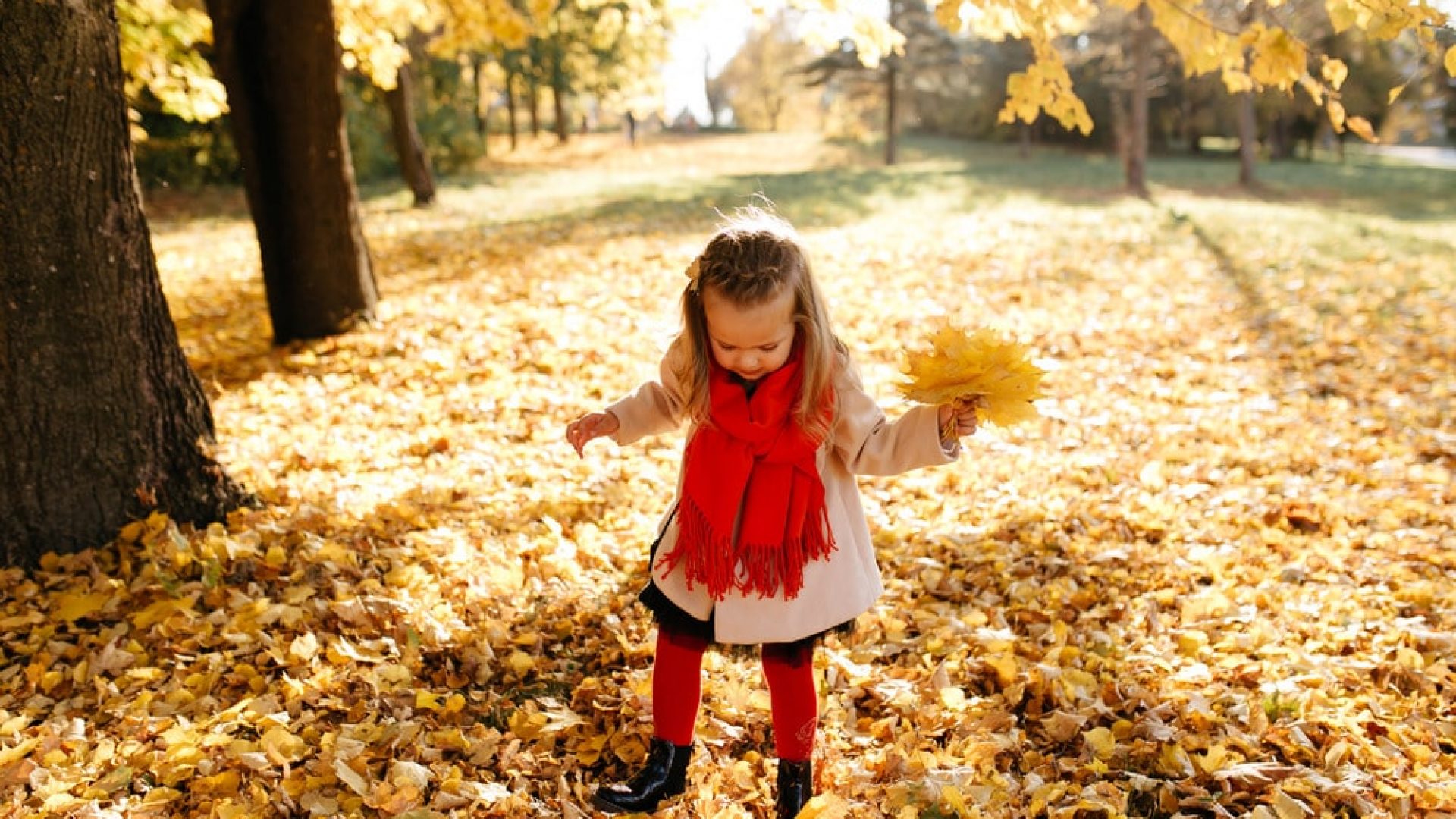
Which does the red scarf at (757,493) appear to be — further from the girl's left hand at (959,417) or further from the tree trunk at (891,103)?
the tree trunk at (891,103)

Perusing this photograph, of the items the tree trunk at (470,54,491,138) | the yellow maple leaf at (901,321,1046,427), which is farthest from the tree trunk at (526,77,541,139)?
the yellow maple leaf at (901,321,1046,427)

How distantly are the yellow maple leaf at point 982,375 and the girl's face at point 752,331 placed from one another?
0.30m

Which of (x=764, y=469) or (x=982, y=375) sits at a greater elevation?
(x=982, y=375)

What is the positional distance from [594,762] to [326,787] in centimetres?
70

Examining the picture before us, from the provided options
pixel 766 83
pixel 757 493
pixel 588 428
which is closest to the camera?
pixel 757 493

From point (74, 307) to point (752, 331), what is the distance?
2.53 meters

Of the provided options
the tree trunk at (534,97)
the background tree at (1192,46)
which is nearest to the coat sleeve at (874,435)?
the background tree at (1192,46)

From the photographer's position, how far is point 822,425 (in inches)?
89.0

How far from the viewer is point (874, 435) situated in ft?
7.59

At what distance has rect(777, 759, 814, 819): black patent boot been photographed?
8.09 feet

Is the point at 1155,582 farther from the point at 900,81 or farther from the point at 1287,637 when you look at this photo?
the point at 900,81

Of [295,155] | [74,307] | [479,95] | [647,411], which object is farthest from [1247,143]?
[74,307]

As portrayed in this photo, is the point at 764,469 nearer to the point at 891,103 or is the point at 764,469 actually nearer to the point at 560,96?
the point at 891,103

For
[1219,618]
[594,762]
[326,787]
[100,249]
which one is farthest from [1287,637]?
[100,249]
